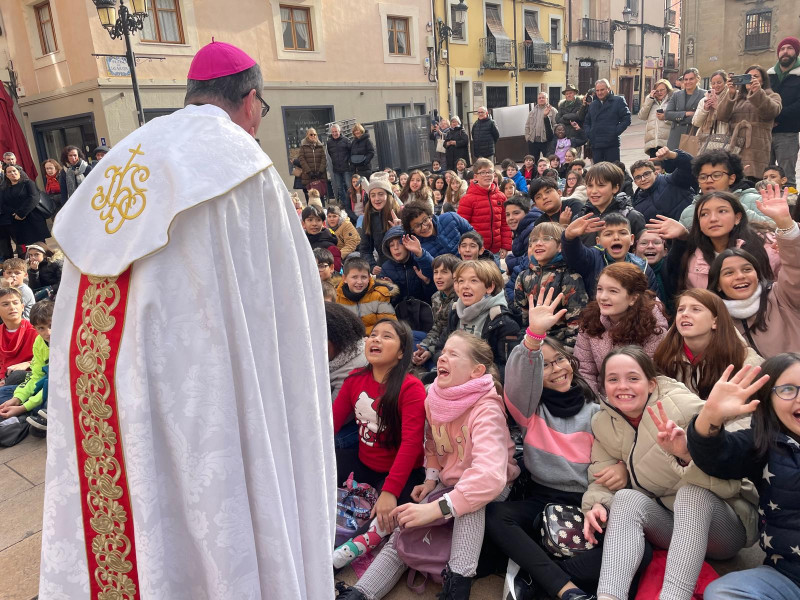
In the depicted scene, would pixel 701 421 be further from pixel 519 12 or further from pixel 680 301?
pixel 519 12

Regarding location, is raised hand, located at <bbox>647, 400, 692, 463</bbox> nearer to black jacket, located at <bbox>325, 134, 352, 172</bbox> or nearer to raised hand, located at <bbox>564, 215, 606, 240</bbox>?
raised hand, located at <bbox>564, 215, 606, 240</bbox>

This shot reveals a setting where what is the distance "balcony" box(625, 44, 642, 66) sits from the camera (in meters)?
34.7

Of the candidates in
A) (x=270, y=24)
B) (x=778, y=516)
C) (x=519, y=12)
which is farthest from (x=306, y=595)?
(x=519, y=12)

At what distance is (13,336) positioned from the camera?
518 cm

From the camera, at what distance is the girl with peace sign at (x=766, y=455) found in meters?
1.94

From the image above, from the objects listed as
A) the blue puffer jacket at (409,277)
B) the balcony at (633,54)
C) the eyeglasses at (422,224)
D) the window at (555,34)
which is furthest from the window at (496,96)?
the blue puffer jacket at (409,277)

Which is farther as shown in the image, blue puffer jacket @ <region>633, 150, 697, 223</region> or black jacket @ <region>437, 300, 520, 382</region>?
blue puffer jacket @ <region>633, 150, 697, 223</region>

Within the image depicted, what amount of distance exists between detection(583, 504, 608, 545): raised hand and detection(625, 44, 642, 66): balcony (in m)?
37.5

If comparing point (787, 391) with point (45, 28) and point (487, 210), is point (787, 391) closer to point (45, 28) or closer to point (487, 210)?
point (487, 210)

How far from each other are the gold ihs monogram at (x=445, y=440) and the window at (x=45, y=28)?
546 inches

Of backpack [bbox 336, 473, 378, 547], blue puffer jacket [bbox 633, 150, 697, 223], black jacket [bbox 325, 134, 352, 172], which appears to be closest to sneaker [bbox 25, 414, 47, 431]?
backpack [bbox 336, 473, 378, 547]

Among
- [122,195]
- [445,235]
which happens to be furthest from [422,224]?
[122,195]

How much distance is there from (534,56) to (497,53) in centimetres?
293

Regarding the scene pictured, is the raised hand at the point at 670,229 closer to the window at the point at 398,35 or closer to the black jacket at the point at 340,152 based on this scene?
the black jacket at the point at 340,152
